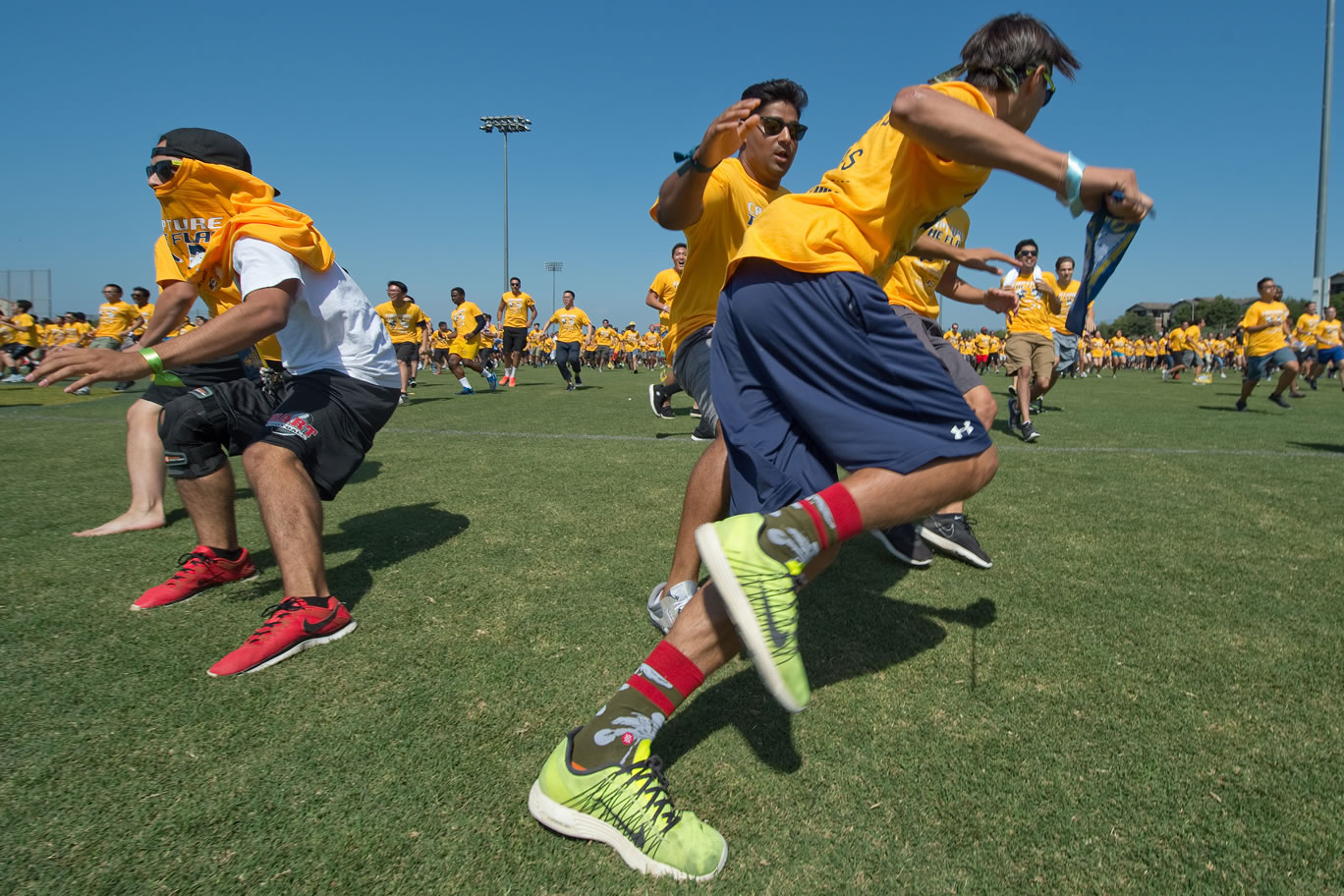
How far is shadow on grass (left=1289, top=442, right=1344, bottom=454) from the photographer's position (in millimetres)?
7198

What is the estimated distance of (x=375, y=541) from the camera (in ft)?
12.8

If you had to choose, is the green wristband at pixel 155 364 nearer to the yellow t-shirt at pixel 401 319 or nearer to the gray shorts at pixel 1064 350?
the gray shorts at pixel 1064 350

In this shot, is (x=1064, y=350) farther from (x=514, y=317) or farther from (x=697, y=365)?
(x=514, y=317)

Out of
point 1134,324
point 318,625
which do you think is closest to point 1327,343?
point 318,625

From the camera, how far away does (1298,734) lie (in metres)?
1.95

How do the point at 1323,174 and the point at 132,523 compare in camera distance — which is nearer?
the point at 132,523

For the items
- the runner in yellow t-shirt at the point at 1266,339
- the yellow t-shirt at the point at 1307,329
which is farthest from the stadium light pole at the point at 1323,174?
the runner in yellow t-shirt at the point at 1266,339

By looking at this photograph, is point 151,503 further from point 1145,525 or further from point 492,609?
point 1145,525

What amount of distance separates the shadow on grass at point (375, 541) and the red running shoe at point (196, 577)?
0.45ft

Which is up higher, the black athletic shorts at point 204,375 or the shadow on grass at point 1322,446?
the black athletic shorts at point 204,375

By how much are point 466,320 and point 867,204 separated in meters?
15.9

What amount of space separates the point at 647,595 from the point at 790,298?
5.45ft

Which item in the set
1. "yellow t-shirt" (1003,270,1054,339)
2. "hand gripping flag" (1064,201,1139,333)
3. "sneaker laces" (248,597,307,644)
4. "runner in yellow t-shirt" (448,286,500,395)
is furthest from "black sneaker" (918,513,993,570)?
"runner in yellow t-shirt" (448,286,500,395)

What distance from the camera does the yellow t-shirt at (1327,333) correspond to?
616 inches
